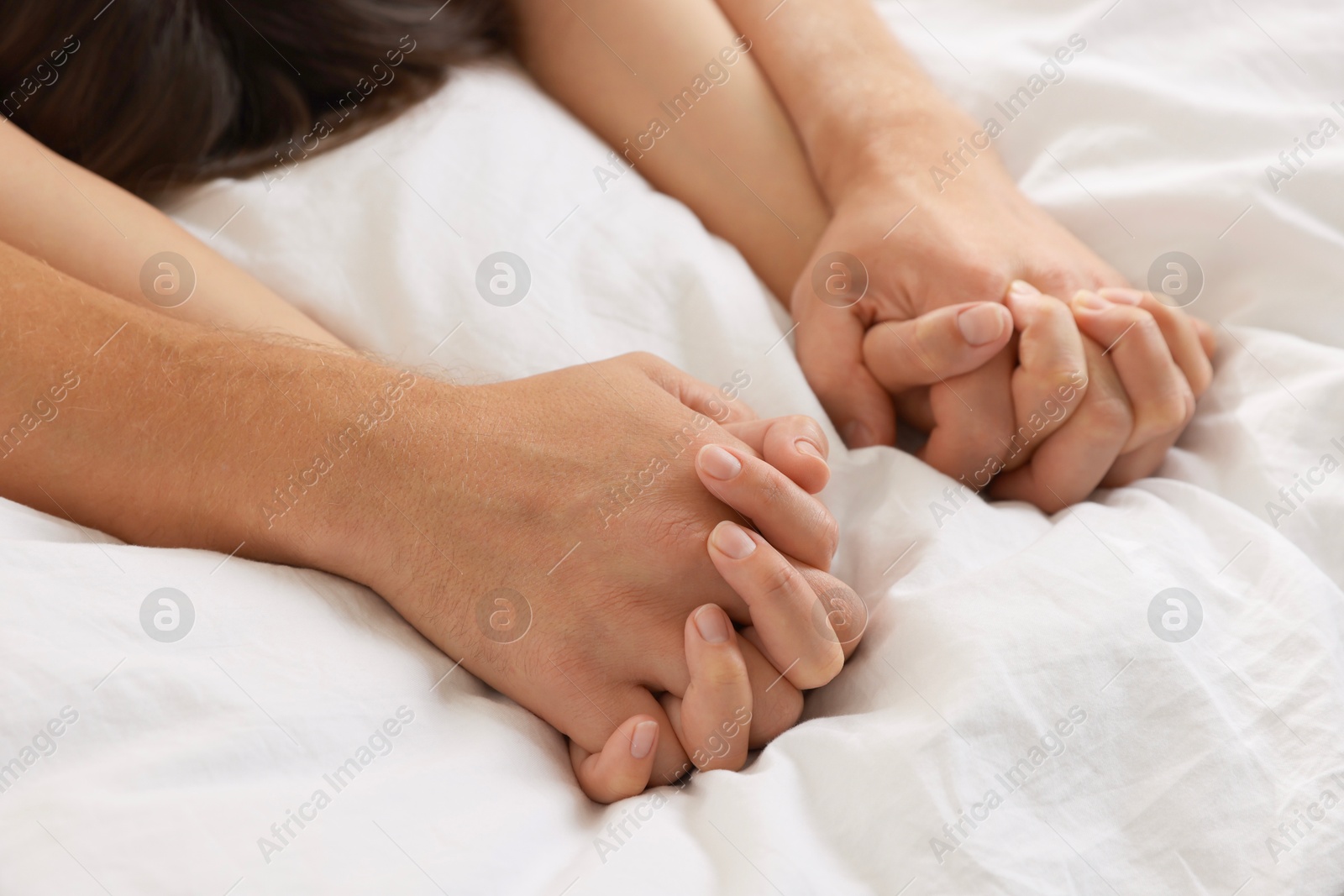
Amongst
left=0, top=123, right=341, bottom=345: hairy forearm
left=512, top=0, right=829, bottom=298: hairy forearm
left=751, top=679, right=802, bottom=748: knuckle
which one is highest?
left=512, top=0, right=829, bottom=298: hairy forearm

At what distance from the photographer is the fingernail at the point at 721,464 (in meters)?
0.66

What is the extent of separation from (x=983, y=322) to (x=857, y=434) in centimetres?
17

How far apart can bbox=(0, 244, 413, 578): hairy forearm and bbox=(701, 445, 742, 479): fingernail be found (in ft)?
0.78

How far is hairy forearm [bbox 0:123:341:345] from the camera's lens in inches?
32.3

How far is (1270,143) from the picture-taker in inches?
36.3

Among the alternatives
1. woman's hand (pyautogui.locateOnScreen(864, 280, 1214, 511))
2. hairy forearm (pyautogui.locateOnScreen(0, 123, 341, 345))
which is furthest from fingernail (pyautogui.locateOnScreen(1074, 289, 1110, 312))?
hairy forearm (pyautogui.locateOnScreen(0, 123, 341, 345))

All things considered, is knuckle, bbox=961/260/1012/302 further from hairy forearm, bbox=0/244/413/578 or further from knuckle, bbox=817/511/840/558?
hairy forearm, bbox=0/244/413/578

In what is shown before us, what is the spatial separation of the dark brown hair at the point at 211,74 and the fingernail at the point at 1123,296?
741 millimetres

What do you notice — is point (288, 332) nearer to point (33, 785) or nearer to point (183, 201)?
point (183, 201)

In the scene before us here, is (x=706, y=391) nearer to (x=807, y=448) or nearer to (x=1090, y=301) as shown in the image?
(x=807, y=448)

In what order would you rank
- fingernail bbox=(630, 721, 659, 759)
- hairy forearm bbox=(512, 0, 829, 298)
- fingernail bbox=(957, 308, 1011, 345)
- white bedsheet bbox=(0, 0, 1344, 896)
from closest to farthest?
white bedsheet bbox=(0, 0, 1344, 896), fingernail bbox=(630, 721, 659, 759), fingernail bbox=(957, 308, 1011, 345), hairy forearm bbox=(512, 0, 829, 298)

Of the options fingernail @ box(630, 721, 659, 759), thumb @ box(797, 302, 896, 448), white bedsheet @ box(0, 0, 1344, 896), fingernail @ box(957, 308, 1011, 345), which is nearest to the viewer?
white bedsheet @ box(0, 0, 1344, 896)

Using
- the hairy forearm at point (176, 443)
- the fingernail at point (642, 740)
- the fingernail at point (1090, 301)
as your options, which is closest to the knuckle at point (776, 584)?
the fingernail at point (642, 740)

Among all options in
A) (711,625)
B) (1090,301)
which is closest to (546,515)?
(711,625)
